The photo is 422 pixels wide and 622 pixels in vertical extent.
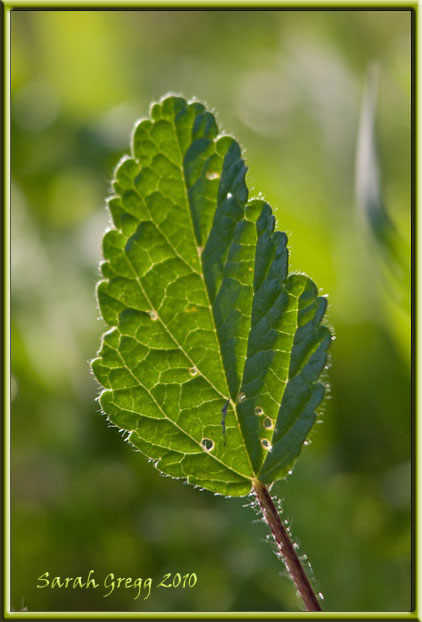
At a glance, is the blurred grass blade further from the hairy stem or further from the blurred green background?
the hairy stem

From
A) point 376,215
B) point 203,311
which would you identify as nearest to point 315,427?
point 376,215

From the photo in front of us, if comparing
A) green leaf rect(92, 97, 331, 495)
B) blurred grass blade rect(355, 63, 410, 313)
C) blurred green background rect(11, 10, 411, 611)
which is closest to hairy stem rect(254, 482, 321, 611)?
green leaf rect(92, 97, 331, 495)

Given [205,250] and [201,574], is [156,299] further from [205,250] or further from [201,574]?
[201,574]

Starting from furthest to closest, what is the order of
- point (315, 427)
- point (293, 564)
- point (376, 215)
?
point (315, 427) → point (376, 215) → point (293, 564)

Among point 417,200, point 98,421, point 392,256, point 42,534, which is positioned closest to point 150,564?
point 42,534

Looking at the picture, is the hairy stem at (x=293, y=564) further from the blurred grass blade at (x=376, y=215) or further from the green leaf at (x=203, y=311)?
the blurred grass blade at (x=376, y=215)

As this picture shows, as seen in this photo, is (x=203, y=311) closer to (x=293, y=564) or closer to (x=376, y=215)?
(x=293, y=564)
